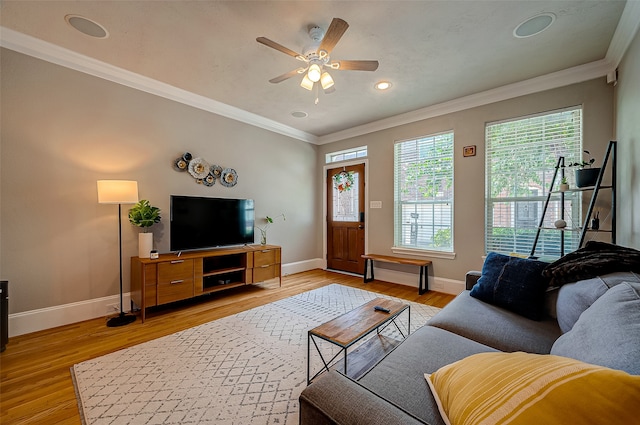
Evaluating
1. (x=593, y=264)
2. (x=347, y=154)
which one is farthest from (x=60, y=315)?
(x=347, y=154)

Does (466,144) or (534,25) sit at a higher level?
(534,25)

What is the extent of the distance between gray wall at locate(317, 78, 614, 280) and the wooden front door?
258mm

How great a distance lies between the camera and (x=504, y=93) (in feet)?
11.2

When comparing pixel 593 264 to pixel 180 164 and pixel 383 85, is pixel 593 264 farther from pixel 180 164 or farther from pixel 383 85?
pixel 180 164

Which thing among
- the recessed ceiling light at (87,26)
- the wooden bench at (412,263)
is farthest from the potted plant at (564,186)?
the recessed ceiling light at (87,26)

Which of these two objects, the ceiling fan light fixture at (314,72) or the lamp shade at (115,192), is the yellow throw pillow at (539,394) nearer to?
the ceiling fan light fixture at (314,72)

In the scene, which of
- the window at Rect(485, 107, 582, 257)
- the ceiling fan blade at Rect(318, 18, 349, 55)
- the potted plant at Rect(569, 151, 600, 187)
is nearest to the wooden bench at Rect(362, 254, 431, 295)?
the window at Rect(485, 107, 582, 257)

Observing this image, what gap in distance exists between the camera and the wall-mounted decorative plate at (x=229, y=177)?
13.3ft

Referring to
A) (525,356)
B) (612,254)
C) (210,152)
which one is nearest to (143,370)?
(525,356)

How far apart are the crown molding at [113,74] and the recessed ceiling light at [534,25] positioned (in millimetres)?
3491

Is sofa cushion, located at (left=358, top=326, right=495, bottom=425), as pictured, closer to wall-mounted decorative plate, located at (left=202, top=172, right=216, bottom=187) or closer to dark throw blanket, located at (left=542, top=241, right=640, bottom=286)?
dark throw blanket, located at (left=542, top=241, right=640, bottom=286)

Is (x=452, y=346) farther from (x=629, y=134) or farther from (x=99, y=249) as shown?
(x=99, y=249)

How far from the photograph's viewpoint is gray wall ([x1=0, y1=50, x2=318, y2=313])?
2.51 metres

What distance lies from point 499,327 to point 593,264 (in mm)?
680
